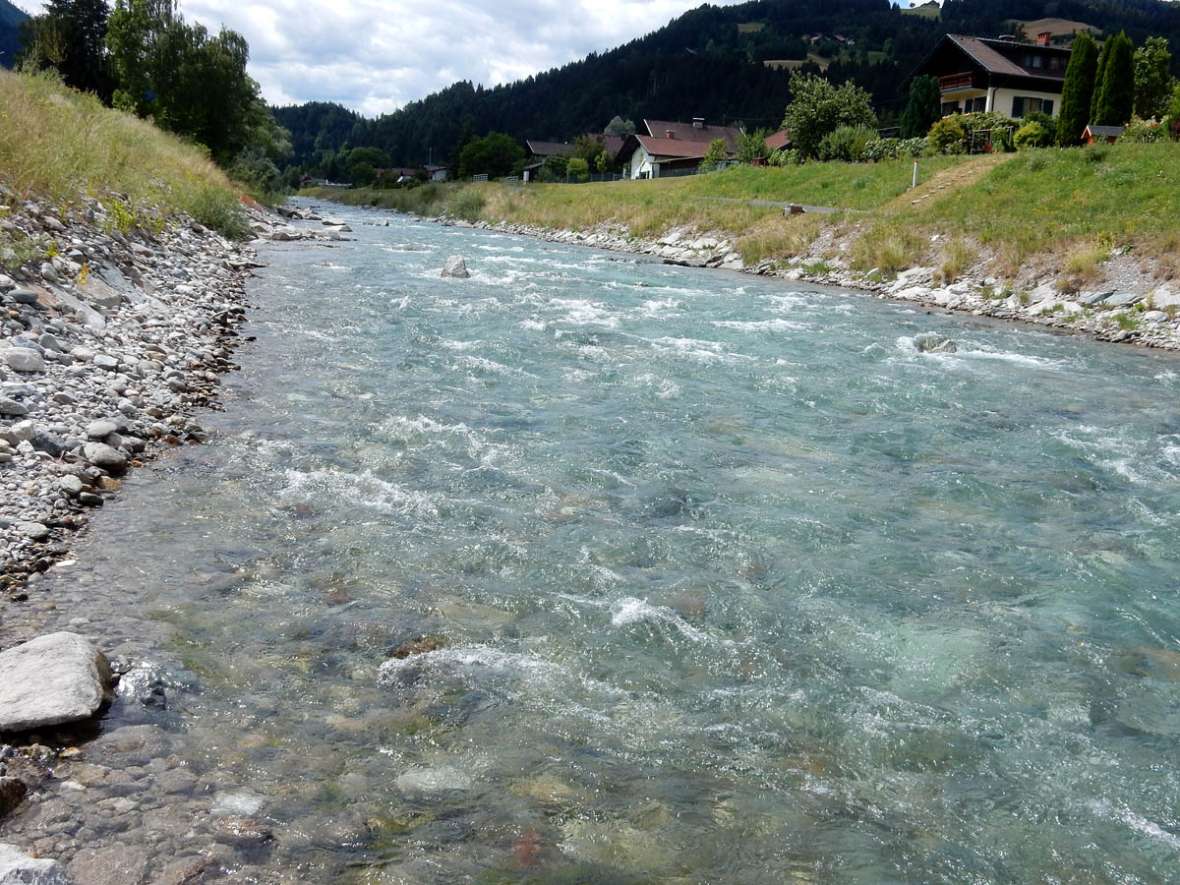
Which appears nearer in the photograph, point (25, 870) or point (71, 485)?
point (25, 870)

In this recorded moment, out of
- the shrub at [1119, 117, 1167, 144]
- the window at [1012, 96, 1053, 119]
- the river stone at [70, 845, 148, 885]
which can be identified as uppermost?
the window at [1012, 96, 1053, 119]

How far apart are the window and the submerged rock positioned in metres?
50.7

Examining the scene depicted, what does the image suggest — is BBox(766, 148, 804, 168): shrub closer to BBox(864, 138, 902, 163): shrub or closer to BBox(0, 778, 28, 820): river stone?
BBox(864, 138, 902, 163): shrub

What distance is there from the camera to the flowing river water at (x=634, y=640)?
4.29m

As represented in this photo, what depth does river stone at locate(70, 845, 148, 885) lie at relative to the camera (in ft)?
12.1

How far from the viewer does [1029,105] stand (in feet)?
198

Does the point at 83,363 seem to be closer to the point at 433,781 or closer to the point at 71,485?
the point at 71,485

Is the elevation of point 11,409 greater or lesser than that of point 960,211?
lesser

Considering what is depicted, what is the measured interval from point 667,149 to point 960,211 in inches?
2584

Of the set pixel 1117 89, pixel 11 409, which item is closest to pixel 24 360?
pixel 11 409

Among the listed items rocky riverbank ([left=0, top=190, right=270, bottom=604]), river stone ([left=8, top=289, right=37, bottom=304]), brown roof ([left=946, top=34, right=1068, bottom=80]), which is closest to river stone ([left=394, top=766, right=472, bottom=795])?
rocky riverbank ([left=0, top=190, right=270, bottom=604])

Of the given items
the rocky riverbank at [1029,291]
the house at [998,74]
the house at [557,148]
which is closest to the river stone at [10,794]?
the rocky riverbank at [1029,291]

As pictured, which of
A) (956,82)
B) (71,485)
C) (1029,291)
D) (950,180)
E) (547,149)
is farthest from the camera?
(547,149)

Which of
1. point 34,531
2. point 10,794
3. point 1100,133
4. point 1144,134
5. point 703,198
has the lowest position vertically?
point 10,794
